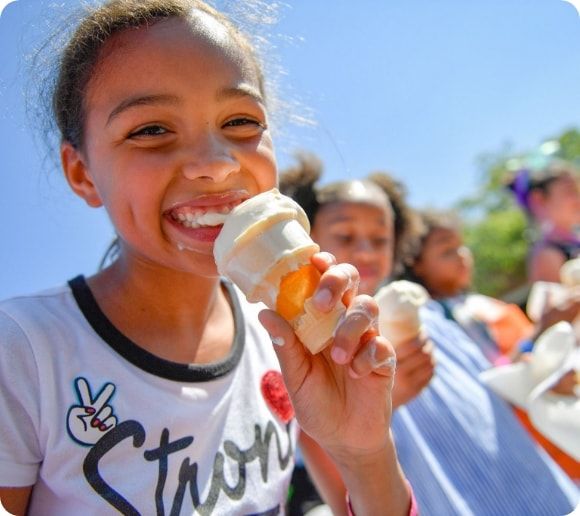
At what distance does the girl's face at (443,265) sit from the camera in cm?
445

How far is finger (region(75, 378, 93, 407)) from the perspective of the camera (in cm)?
135

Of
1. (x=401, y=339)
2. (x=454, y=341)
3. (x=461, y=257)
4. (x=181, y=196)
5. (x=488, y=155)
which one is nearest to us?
(x=181, y=196)

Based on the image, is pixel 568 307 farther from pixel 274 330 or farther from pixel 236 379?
pixel 274 330

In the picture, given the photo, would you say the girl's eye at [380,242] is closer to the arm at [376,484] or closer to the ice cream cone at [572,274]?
the ice cream cone at [572,274]

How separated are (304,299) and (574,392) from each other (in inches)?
84.6

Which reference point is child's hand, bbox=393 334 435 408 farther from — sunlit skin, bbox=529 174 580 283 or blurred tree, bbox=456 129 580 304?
blurred tree, bbox=456 129 580 304

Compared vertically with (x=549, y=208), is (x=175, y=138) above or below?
above

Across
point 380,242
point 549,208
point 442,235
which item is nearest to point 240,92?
point 380,242

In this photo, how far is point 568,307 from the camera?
3.04 metres

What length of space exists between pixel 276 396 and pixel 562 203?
3843mm

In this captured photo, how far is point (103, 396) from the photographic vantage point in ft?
4.54

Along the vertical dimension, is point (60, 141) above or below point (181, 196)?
above

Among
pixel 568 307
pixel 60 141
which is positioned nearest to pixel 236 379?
pixel 60 141

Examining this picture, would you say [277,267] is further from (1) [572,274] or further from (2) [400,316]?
(1) [572,274]
